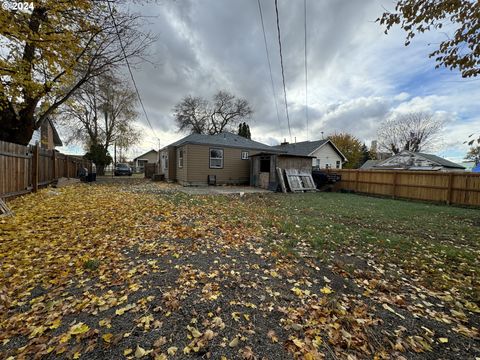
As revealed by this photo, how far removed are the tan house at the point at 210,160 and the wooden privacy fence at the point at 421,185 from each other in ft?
25.9

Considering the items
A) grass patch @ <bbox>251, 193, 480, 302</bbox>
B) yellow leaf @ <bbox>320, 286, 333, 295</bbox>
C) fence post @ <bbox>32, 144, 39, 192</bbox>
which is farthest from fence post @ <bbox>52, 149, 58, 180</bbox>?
yellow leaf @ <bbox>320, 286, 333, 295</bbox>

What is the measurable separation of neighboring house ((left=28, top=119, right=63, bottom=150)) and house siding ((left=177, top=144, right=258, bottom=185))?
1098 centimetres

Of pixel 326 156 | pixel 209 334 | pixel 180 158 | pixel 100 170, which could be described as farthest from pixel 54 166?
pixel 326 156

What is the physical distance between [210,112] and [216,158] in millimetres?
22724

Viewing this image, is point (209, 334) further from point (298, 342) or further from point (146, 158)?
point (146, 158)

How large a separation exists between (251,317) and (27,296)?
8.37ft

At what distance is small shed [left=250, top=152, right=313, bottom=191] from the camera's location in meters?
13.9

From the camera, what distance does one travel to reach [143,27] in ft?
27.5

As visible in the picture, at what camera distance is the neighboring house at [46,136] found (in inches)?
645

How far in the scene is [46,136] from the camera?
65.2ft

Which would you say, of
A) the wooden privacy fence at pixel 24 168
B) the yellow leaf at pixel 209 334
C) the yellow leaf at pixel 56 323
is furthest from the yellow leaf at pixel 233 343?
the wooden privacy fence at pixel 24 168

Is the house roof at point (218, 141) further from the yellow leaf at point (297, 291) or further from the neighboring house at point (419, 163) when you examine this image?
the neighboring house at point (419, 163)

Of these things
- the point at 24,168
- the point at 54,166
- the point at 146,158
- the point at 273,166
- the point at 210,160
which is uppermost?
the point at 146,158

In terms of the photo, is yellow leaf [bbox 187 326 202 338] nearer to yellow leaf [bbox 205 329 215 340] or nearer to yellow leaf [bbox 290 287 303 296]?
yellow leaf [bbox 205 329 215 340]
